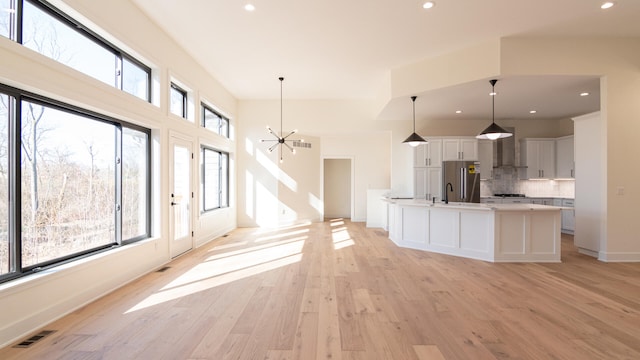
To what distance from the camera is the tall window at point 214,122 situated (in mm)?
6711

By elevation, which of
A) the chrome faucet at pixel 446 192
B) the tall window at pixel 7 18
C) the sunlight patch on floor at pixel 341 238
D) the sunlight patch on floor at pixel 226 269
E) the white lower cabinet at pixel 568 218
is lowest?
the sunlight patch on floor at pixel 341 238

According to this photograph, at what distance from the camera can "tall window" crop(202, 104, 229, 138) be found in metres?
6.71

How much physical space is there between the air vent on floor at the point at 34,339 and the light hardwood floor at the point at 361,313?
0.21 ft

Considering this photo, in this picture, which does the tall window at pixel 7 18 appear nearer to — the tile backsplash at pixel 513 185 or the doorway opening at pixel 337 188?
the doorway opening at pixel 337 188

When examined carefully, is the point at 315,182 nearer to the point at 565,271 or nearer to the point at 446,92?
the point at 446,92

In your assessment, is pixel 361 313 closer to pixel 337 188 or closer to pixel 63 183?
pixel 63 183

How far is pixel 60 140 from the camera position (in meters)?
3.11

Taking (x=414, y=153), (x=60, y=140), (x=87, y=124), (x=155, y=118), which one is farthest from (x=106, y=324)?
(x=414, y=153)

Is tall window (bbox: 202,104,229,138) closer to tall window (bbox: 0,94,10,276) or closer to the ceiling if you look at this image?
the ceiling

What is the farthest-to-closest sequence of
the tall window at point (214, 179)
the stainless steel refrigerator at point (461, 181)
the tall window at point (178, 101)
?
the stainless steel refrigerator at point (461, 181)
the tall window at point (214, 179)
the tall window at point (178, 101)

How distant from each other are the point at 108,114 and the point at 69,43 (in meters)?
0.77

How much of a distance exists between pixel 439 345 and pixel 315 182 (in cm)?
725

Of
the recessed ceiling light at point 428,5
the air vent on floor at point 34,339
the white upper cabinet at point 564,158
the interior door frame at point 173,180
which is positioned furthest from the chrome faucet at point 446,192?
the air vent on floor at point 34,339

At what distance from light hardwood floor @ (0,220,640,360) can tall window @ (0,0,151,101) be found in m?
2.49
